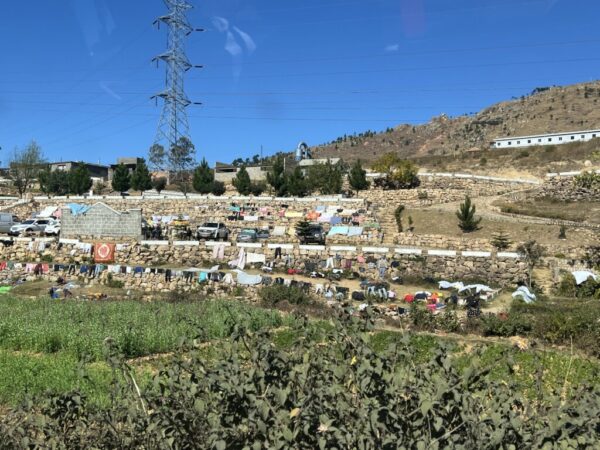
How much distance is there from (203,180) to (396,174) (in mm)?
20725

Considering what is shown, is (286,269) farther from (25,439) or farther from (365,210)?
(25,439)

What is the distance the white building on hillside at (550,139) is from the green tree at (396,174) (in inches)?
959

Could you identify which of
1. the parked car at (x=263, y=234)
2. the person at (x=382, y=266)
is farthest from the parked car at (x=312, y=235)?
the person at (x=382, y=266)

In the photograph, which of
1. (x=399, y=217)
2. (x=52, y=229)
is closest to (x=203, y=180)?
(x=52, y=229)

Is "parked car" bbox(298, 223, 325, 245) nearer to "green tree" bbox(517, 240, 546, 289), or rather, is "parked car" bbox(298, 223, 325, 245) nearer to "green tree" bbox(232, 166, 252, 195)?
"green tree" bbox(517, 240, 546, 289)

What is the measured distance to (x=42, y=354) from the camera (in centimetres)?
1028

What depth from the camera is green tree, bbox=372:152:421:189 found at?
48.2 meters

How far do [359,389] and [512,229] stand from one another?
31.7 meters

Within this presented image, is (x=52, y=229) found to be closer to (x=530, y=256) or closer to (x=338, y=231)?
(x=338, y=231)

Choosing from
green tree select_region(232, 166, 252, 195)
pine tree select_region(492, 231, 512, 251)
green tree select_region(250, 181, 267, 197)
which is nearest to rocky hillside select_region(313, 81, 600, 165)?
green tree select_region(250, 181, 267, 197)

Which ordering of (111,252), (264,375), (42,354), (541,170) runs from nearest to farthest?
(264,375)
(42,354)
(111,252)
(541,170)

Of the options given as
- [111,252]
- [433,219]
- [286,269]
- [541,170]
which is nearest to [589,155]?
[541,170]

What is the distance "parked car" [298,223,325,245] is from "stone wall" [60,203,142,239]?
32.5ft

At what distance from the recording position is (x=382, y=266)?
931 inches
